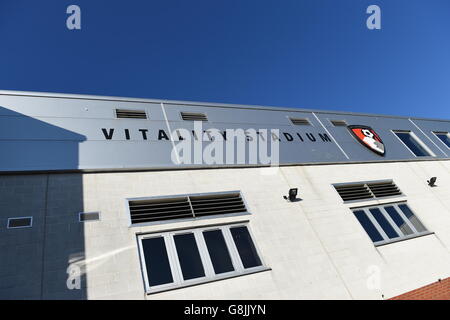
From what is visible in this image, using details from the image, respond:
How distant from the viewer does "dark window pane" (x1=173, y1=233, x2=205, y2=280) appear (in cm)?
596

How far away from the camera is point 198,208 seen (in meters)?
7.34

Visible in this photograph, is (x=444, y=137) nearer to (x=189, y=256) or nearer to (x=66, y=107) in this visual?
(x=189, y=256)

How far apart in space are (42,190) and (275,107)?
28.5ft

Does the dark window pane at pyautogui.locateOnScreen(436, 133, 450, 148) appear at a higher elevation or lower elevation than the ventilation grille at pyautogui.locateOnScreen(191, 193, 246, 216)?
higher

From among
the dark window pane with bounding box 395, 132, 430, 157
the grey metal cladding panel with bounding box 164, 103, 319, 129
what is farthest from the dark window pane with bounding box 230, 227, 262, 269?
the dark window pane with bounding box 395, 132, 430, 157

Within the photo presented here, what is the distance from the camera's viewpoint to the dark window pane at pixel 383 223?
8.39m

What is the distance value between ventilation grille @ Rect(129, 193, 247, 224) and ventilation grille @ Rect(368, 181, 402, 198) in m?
4.99

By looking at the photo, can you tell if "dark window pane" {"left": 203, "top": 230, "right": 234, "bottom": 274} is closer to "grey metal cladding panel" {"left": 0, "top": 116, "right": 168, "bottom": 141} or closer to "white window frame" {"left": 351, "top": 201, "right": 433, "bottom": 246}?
"grey metal cladding panel" {"left": 0, "top": 116, "right": 168, "bottom": 141}

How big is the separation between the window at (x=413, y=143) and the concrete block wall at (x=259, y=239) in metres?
4.15

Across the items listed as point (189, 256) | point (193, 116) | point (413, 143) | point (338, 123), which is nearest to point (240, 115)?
point (193, 116)

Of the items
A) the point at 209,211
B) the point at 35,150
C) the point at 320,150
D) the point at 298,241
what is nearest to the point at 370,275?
the point at 298,241

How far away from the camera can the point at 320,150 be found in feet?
35.0

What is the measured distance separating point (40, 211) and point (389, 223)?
9110 millimetres

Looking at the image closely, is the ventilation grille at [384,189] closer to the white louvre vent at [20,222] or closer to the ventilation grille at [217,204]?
the ventilation grille at [217,204]
